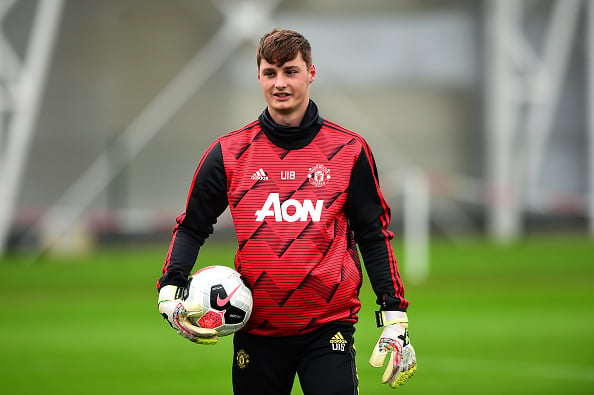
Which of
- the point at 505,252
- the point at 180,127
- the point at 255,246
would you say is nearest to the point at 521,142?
the point at 505,252

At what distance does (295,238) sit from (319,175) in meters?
0.32

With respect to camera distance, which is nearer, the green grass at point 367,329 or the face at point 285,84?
the face at point 285,84

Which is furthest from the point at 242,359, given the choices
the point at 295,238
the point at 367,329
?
the point at 367,329

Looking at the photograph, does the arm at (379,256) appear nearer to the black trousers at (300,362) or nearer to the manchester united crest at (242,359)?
the black trousers at (300,362)

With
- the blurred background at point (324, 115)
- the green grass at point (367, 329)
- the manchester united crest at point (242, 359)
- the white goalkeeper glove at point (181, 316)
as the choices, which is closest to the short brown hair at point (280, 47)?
the white goalkeeper glove at point (181, 316)

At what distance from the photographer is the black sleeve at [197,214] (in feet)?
16.1

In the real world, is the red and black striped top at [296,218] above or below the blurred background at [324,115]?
below

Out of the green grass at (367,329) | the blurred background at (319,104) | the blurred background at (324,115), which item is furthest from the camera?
the blurred background at (319,104)

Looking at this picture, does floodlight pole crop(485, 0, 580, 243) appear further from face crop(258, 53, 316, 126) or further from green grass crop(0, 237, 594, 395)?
face crop(258, 53, 316, 126)

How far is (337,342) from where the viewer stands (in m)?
4.89

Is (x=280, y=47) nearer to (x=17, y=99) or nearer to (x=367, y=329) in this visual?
(x=367, y=329)

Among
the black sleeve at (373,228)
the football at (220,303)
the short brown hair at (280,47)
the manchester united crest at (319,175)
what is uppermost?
the short brown hair at (280,47)

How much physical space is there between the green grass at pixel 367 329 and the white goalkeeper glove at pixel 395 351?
3.99 m

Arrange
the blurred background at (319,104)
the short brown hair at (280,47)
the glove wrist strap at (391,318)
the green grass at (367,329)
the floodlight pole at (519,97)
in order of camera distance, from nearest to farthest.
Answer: the short brown hair at (280,47) → the glove wrist strap at (391,318) → the green grass at (367,329) → the blurred background at (319,104) → the floodlight pole at (519,97)
